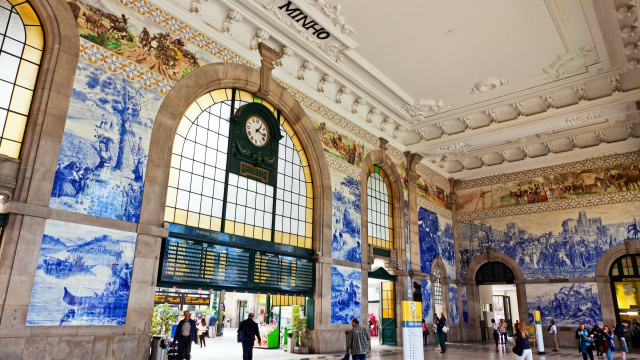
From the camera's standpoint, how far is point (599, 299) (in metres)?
18.0

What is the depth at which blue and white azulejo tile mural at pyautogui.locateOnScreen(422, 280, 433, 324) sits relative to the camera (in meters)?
18.2

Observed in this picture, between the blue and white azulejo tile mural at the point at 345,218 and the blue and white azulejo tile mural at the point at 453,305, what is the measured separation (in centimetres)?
783

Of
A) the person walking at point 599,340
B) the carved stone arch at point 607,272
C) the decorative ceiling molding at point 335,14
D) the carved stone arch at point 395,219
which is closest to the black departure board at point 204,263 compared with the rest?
the carved stone arch at point 395,219

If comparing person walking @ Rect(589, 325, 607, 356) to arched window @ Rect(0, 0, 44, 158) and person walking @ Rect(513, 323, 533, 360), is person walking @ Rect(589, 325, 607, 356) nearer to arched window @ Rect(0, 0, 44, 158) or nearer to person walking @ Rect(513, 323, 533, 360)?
person walking @ Rect(513, 323, 533, 360)

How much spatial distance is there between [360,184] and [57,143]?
1025cm

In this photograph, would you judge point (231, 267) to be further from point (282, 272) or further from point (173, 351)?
point (173, 351)

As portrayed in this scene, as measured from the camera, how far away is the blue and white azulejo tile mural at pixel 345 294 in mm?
13523

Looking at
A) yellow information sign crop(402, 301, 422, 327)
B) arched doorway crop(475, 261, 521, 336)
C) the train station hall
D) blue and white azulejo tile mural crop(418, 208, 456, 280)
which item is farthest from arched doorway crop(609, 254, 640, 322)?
yellow information sign crop(402, 301, 422, 327)

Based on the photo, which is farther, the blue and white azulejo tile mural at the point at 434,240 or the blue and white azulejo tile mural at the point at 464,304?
the blue and white azulejo tile mural at the point at 464,304

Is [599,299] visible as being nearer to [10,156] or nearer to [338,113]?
[338,113]

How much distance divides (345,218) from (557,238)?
11211mm

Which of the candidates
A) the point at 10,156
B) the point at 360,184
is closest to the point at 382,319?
the point at 360,184

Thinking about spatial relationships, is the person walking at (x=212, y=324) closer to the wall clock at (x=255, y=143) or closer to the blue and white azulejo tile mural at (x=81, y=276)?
the wall clock at (x=255, y=143)

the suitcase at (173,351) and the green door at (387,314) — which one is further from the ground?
the green door at (387,314)
